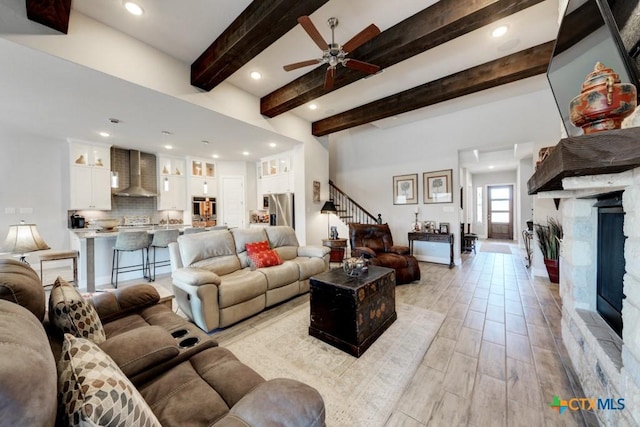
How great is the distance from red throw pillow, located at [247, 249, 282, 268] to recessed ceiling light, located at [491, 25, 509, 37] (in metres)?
3.90

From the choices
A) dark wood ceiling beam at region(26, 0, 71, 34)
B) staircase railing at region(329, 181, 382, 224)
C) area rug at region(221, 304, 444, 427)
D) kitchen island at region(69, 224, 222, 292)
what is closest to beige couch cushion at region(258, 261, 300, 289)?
area rug at region(221, 304, 444, 427)

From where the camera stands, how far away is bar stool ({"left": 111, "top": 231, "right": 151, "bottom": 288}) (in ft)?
12.9

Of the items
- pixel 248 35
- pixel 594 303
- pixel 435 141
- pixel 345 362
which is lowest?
pixel 345 362

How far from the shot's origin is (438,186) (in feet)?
17.5

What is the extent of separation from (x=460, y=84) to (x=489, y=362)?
3717 millimetres

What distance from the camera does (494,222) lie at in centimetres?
945

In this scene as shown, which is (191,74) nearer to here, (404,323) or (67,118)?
(67,118)

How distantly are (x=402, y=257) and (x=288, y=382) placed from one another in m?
3.42

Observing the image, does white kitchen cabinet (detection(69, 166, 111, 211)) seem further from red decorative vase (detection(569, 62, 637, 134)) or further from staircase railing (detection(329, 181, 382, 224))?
red decorative vase (detection(569, 62, 637, 134))

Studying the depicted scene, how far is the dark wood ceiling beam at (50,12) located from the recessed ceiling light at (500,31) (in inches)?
174

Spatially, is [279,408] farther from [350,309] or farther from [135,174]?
[135,174]

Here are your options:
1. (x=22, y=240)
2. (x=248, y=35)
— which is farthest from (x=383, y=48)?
(x=22, y=240)

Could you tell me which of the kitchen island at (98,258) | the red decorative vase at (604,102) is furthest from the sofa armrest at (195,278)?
the red decorative vase at (604,102)

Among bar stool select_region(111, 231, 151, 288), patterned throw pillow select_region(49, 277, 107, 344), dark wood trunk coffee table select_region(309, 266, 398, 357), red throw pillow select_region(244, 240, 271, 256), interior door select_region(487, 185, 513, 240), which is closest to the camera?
patterned throw pillow select_region(49, 277, 107, 344)
